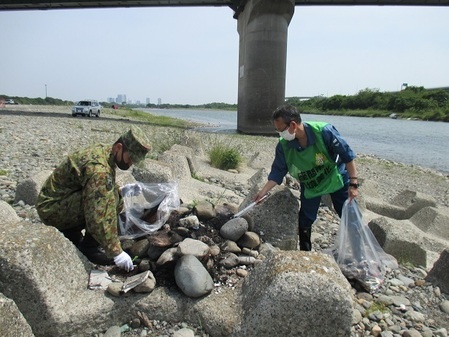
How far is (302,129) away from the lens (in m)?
3.53

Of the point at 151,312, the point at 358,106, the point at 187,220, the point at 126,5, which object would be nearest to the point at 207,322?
the point at 151,312

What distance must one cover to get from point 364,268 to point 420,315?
2.02 ft

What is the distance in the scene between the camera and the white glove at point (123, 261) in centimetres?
276

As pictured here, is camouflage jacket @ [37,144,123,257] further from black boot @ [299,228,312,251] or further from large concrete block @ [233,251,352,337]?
black boot @ [299,228,312,251]

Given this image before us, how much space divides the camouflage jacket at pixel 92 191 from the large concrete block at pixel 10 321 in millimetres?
839

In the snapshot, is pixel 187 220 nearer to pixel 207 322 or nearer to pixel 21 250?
pixel 207 322

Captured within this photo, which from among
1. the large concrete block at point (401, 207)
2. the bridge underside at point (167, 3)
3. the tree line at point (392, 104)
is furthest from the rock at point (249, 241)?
the tree line at point (392, 104)

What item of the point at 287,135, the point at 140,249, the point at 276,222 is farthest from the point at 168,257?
the point at 287,135

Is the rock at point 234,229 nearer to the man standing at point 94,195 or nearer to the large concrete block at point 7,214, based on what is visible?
the man standing at point 94,195

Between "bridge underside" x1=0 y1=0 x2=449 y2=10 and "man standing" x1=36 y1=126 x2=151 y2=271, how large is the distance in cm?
1982

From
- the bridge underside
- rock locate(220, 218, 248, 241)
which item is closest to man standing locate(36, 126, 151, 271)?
rock locate(220, 218, 248, 241)

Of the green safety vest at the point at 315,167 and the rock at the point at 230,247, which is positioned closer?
the rock at the point at 230,247

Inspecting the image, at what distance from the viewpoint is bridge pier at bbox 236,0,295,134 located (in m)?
20.8

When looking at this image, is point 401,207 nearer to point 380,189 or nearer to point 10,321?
point 380,189
